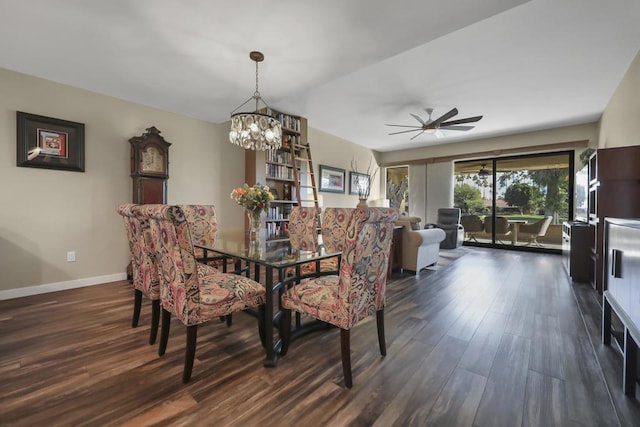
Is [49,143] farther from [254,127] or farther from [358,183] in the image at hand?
[358,183]

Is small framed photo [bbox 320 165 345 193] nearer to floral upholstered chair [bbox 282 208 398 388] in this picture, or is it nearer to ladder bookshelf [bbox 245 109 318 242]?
ladder bookshelf [bbox 245 109 318 242]

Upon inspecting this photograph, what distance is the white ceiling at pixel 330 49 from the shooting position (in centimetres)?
203

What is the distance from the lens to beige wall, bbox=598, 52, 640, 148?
2.92 m

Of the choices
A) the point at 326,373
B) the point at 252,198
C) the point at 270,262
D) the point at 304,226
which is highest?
the point at 252,198

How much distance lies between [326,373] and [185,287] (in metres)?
0.97

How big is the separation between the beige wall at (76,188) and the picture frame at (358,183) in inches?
142

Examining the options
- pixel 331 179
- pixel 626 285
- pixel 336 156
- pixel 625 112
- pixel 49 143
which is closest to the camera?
pixel 626 285

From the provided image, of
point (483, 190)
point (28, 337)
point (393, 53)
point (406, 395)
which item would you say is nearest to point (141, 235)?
point (28, 337)

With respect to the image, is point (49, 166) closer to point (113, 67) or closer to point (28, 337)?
point (113, 67)

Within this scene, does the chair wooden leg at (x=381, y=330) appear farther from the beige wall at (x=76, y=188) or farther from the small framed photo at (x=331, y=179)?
the small framed photo at (x=331, y=179)

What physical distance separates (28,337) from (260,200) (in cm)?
202

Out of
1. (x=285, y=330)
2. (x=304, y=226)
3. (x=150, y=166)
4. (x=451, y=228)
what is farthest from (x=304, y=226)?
(x=451, y=228)

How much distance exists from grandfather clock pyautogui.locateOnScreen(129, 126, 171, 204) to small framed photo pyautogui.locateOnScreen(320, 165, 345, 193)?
10.2 ft

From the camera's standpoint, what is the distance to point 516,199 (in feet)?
20.6
